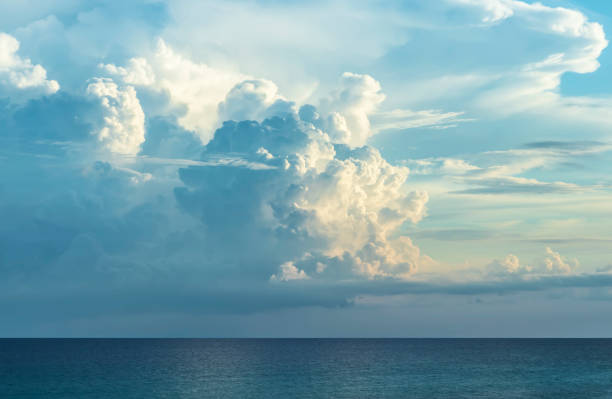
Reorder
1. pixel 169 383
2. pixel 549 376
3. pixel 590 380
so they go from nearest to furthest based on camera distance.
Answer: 1. pixel 169 383
2. pixel 590 380
3. pixel 549 376

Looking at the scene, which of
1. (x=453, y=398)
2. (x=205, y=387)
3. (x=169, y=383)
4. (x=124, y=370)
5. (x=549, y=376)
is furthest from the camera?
(x=124, y=370)

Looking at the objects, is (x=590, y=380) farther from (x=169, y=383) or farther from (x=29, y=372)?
(x=29, y=372)

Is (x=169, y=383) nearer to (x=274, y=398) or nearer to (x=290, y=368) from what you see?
(x=274, y=398)

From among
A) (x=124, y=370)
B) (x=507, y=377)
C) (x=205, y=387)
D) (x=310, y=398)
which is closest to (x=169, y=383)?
(x=205, y=387)

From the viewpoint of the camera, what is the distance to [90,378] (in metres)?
134

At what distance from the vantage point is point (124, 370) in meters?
162

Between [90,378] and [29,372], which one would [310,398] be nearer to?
[90,378]

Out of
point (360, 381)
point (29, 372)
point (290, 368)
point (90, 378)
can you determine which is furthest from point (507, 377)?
point (29, 372)

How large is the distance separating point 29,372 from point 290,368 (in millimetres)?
65766

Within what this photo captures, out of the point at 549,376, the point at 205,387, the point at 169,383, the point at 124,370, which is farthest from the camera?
the point at 124,370

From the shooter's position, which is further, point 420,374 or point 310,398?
point 420,374

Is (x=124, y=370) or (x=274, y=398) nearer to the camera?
(x=274, y=398)

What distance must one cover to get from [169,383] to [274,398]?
102ft

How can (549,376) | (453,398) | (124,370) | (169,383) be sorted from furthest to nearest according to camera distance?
(124,370)
(549,376)
(169,383)
(453,398)
